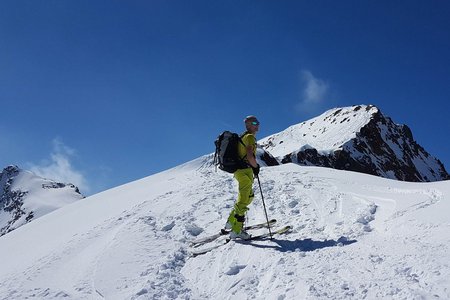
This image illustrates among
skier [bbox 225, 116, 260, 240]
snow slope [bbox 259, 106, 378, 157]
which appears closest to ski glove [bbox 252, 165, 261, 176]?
skier [bbox 225, 116, 260, 240]

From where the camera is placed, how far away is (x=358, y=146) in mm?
119125

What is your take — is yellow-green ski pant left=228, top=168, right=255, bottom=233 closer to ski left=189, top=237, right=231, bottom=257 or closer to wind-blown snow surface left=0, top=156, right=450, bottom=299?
ski left=189, top=237, right=231, bottom=257

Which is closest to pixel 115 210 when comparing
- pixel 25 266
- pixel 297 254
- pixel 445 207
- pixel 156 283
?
pixel 25 266

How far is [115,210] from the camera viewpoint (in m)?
13.0

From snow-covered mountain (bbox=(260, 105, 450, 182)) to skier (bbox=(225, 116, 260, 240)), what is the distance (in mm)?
97022

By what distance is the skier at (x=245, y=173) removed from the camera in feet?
28.4

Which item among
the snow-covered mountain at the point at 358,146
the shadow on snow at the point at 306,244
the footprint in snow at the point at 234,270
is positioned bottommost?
the footprint in snow at the point at 234,270

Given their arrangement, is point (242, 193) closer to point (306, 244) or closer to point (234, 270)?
point (306, 244)

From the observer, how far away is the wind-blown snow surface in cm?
559

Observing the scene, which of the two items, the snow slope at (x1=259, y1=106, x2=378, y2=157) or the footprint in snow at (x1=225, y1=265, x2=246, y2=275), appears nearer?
the footprint in snow at (x1=225, y1=265, x2=246, y2=275)

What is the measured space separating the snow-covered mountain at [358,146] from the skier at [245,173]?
97022 mm

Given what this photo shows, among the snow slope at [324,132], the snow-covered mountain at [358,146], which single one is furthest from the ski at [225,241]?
the snow slope at [324,132]


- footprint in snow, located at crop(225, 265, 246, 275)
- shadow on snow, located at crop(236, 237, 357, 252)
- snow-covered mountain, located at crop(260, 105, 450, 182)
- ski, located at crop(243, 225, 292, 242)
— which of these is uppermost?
snow-covered mountain, located at crop(260, 105, 450, 182)

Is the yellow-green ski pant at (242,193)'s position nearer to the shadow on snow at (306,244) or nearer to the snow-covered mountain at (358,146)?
the shadow on snow at (306,244)
